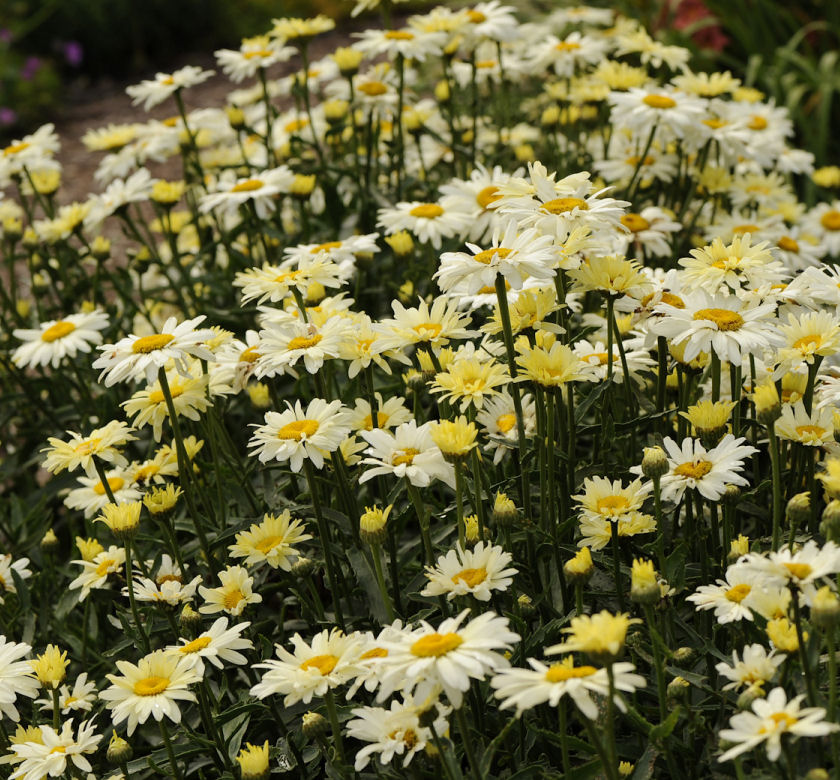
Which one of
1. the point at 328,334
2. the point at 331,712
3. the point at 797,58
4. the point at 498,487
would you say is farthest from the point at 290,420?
the point at 797,58

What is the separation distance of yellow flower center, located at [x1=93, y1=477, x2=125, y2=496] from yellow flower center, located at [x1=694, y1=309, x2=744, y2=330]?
1506mm

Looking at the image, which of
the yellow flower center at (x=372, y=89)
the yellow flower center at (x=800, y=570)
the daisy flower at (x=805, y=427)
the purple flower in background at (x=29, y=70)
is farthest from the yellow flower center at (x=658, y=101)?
the purple flower in background at (x=29, y=70)

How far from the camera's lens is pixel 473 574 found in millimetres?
1798

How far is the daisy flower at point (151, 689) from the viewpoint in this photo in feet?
6.01

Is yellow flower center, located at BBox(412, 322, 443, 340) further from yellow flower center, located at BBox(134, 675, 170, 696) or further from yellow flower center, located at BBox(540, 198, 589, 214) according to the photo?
yellow flower center, located at BBox(134, 675, 170, 696)

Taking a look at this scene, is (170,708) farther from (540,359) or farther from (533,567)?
(540,359)

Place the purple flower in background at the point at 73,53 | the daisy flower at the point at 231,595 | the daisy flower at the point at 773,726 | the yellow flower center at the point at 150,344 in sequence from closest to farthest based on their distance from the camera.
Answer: the daisy flower at the point at 773,726
the daisy flower at the point at 231,595
the yellow flower center at the point at 150,344
the purple flower in background at the point at 73,53

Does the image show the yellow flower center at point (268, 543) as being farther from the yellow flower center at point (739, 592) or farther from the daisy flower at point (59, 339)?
the daisy flower at point (59, 339)

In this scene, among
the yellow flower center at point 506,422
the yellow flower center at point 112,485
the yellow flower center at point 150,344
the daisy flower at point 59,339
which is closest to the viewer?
the yellow flower center at point 150,344

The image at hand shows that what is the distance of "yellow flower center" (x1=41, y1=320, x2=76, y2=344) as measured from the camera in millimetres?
3025

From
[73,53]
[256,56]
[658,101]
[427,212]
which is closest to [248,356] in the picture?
[427,212]

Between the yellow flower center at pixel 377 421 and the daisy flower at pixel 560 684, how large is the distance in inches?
34.0

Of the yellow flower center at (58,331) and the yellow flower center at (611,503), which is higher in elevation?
the yellow flower center at (58,331)

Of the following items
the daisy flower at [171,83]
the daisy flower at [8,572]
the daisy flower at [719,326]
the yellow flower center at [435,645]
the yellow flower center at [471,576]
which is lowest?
the daisy flower at [8,572]
